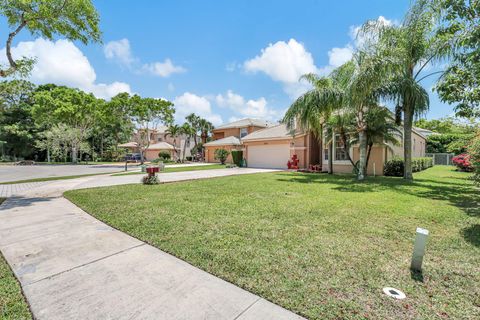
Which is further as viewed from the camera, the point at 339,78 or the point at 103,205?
the point at 339,78

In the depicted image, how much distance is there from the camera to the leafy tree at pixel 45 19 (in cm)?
775

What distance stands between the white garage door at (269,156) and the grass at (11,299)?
19.5 m

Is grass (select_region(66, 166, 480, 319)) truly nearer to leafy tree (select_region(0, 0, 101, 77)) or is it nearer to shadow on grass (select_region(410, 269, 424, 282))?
shadow on grass (select_region(410, 269, 424, 282))

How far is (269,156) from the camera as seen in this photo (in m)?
22.7

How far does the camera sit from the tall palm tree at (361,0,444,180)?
1102 cm

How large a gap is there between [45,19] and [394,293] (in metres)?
12.4

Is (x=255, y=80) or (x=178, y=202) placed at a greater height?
(x=255, y=80)

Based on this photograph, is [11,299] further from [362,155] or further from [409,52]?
[409,52]

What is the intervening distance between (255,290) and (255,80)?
21919 millimetres

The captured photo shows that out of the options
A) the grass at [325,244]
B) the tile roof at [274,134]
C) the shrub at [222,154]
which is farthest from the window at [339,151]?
the shrub at [222,154]

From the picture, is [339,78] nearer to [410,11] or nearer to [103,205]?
[410,11]

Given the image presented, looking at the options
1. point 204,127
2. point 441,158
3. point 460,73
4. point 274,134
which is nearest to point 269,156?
point 274,134

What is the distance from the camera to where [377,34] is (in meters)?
12.1

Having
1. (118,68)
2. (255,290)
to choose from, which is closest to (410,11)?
(255,290)
